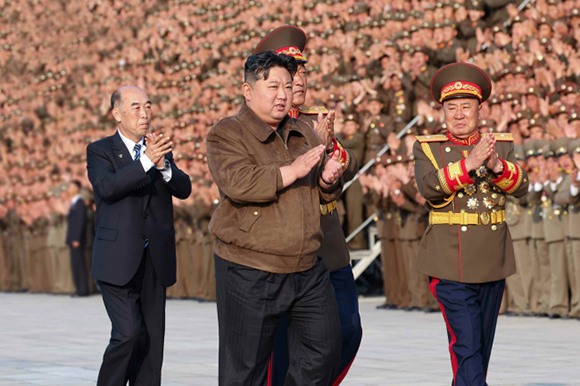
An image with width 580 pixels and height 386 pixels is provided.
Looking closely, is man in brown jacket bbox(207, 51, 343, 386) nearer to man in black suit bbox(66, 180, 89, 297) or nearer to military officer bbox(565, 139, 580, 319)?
military officer bbox(565, 139, 580, 319)

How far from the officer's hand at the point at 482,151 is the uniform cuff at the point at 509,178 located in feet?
0.78

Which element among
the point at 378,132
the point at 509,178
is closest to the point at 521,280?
the point at 378,132

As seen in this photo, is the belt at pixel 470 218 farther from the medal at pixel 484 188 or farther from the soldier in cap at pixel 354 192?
the soldier in cap at pixel 354 192

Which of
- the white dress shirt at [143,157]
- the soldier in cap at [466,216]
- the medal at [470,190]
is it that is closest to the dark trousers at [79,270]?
the white dress shirt at [143,157]

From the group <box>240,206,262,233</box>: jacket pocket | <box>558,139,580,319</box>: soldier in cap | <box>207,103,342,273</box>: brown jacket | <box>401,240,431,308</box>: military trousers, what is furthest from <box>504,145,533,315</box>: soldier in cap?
<box>240,206,262,233</box>: jacket pocket

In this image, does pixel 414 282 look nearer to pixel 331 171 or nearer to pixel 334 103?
pixel 334 103

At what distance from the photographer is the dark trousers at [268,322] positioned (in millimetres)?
4754

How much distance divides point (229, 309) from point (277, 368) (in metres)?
1.10

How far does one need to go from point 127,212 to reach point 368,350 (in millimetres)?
4009

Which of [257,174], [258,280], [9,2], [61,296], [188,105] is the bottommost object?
[61,296]

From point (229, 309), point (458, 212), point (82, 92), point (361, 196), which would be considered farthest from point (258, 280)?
point (82, 92)

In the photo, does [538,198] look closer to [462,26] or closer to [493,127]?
[493,127]

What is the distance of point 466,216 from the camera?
5953 mm

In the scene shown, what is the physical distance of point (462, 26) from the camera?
14.1 meters
